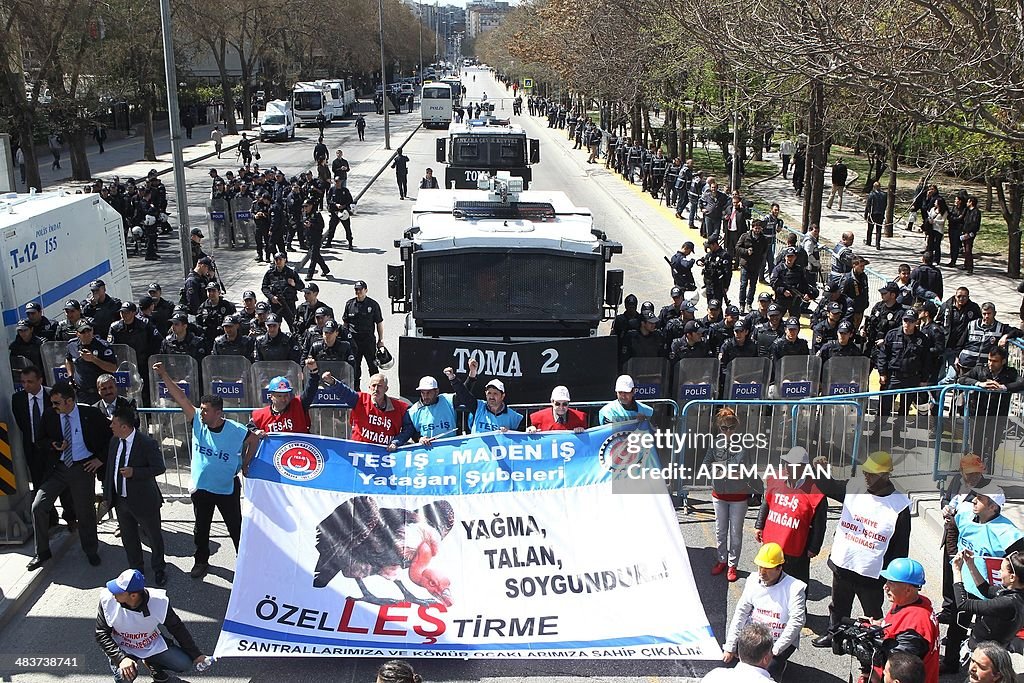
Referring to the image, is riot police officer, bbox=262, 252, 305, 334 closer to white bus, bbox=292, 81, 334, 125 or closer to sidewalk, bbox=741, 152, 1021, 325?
sidewalk, bbox=741, 152, 1021, 325

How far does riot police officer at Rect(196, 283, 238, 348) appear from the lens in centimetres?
1277

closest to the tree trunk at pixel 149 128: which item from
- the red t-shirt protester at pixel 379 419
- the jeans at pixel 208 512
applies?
the red t-shirt protester at pixel 379 419

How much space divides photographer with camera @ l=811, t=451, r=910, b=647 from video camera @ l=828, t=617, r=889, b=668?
3.31 feet

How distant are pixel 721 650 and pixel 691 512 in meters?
2.73

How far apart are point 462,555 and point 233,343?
16.2 ft

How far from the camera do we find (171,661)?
662cm

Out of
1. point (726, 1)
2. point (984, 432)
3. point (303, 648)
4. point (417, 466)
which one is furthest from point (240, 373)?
point (726, 1)

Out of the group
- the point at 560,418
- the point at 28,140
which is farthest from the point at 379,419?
the point at 28,140

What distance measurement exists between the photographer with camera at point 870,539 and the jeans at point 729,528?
1.08 meters

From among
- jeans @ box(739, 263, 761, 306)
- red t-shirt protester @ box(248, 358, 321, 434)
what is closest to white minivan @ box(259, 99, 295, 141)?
jeans @ box(739, 263, 761, 306)

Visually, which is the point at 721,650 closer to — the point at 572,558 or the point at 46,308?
the point at 572,558

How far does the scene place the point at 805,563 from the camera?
25.5 ft

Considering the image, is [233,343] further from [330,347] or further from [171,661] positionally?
[171,661]

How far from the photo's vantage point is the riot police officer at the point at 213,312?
12773mm
